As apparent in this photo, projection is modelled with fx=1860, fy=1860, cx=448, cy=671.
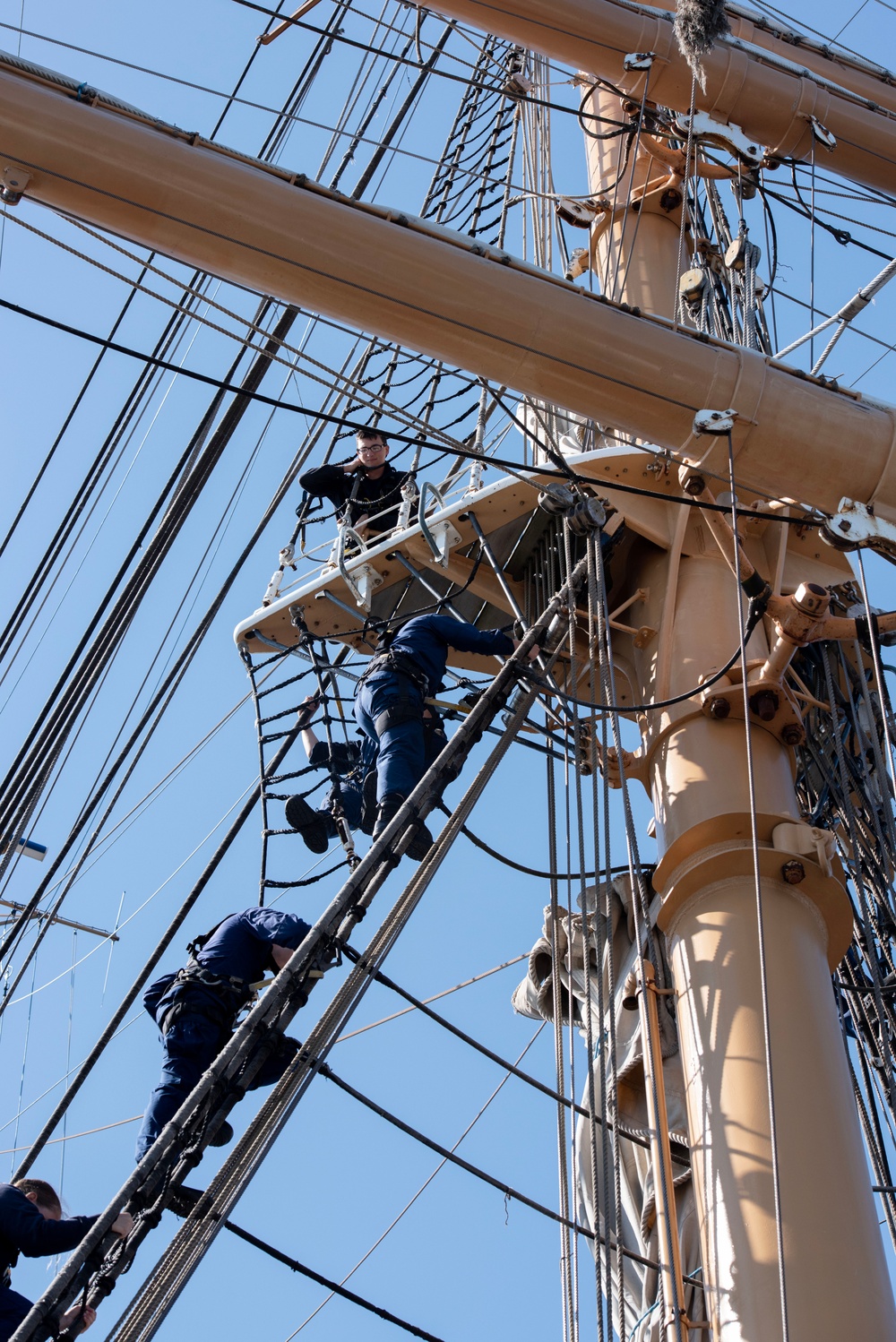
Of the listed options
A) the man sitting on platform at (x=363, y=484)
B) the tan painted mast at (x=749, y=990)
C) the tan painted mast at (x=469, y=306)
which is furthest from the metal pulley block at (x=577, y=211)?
the tan painted mast at (x=469, y=306)

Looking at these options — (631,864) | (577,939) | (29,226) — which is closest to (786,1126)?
(631,864)

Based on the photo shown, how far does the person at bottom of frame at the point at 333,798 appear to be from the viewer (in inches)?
303

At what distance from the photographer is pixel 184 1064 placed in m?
6.12

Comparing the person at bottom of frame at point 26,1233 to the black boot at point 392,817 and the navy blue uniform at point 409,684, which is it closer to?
the black boot at point 392,817

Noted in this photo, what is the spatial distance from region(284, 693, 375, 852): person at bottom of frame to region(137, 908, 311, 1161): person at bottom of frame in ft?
4.07

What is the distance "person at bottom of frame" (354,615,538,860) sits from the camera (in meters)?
7.29

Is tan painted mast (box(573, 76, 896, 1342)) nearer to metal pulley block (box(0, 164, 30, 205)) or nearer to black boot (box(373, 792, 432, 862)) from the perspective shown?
black boot (box(373, 792, 432, 862))

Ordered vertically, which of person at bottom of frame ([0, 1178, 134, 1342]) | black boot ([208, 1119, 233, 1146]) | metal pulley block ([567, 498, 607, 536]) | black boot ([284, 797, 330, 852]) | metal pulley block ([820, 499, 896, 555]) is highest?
metal pulley block ([567, 498, 607, 536])

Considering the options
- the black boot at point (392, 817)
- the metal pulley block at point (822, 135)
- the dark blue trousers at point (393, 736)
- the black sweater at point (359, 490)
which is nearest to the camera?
the black boot at point (392, 817)

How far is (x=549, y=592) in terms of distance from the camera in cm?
793

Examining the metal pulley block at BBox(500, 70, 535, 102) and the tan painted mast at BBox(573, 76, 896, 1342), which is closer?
the tan painted mast at BBox(573, 76, 896, 1342)

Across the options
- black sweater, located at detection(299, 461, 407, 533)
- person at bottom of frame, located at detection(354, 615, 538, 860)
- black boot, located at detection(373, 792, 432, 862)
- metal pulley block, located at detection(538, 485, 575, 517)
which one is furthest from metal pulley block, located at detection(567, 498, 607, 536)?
black sweater, located at detection(299, 461, 407, 533)

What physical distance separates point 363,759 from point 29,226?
2.82 metres

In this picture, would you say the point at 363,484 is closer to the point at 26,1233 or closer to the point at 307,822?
the point at 307,822
